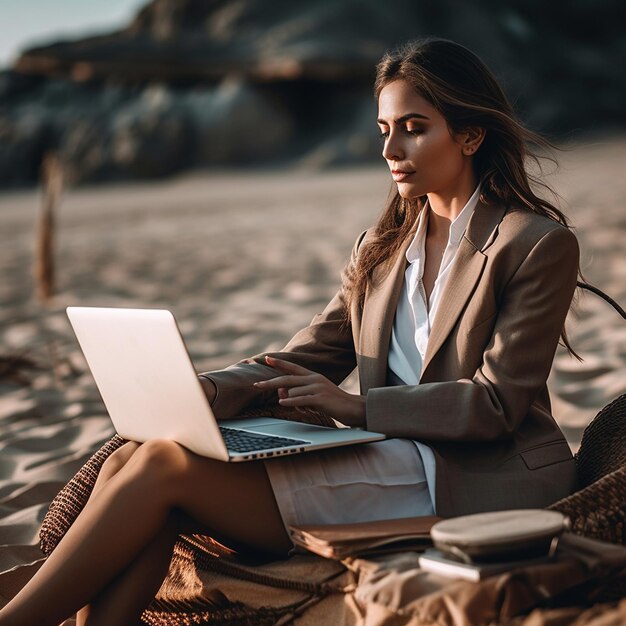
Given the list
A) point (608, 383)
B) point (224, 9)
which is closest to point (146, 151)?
point (224, 9)

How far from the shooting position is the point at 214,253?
1134 cm

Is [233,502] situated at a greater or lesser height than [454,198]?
lesser

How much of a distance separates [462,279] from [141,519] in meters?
0.90

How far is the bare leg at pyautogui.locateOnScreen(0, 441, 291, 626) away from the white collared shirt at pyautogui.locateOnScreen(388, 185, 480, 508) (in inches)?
21.1

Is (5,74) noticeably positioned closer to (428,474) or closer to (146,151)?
(146,151)

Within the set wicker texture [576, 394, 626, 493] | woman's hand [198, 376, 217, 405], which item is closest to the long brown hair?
wicker texture [576, 394, 626, 493]

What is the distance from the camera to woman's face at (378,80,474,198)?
2.61 metres

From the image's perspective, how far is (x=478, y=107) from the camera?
2.62 m

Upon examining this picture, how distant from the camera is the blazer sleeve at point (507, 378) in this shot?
8.01ft

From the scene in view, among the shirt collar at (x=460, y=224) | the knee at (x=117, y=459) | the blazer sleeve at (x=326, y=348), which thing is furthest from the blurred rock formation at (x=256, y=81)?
the knee at (x=117, y=459)

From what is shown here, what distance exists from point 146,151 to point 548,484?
21.9 metres

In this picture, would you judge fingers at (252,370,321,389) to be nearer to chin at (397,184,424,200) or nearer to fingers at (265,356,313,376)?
fingers at (265,356,313,376)

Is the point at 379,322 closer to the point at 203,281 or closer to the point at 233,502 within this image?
the point at 233,502

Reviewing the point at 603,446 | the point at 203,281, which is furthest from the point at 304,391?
the point at 203,281
